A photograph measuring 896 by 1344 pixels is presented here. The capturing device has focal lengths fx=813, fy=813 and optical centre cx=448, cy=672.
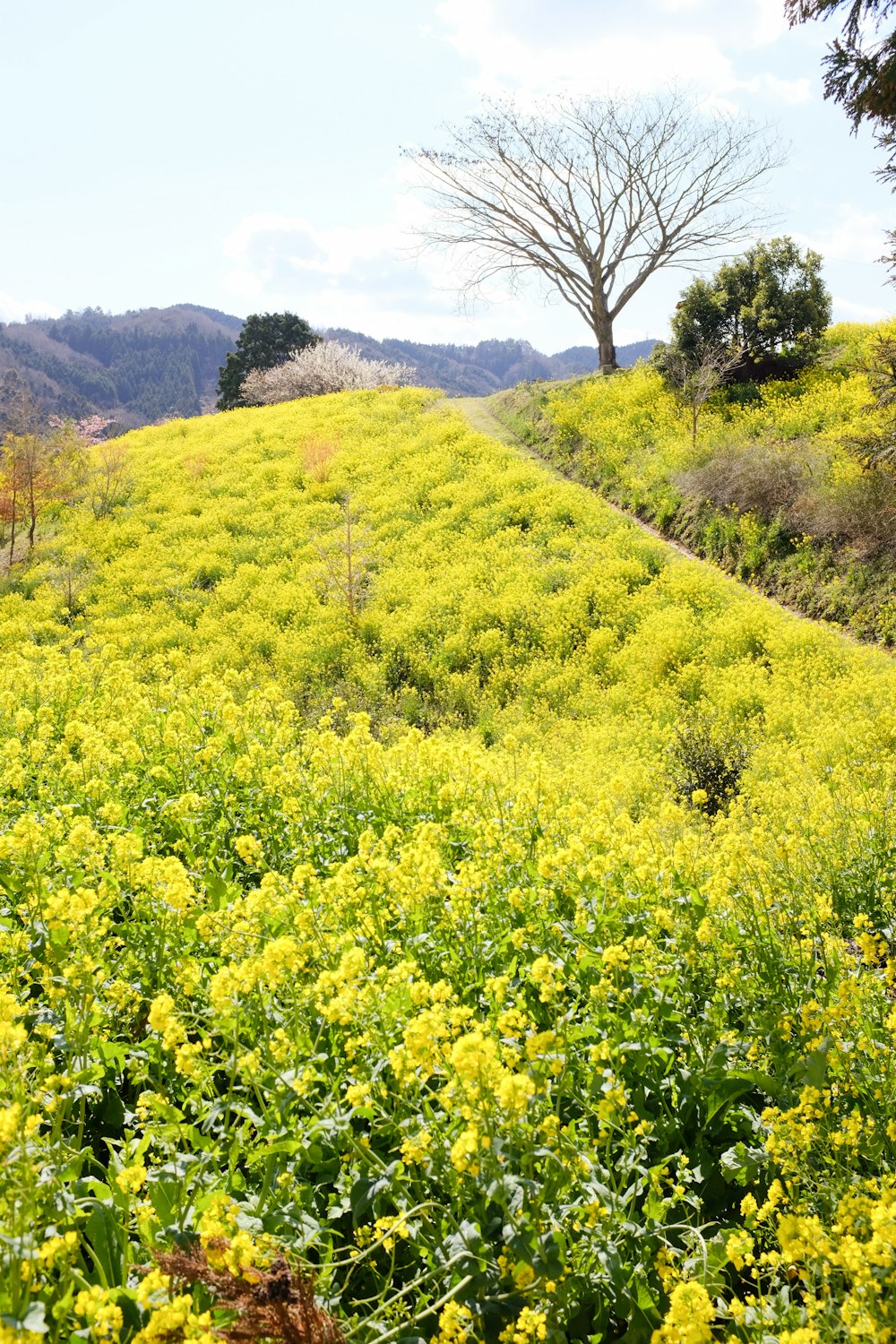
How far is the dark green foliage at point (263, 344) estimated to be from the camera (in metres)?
49.8

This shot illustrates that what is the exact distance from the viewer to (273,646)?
15250 mm

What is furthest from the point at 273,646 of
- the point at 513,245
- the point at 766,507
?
the point at 513,245

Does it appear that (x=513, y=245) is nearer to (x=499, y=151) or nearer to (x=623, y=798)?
(x=499, y=151)

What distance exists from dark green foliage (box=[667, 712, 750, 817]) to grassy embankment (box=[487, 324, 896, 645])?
4037 millimetres

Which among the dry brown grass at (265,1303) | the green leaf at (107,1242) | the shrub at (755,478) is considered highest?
the shrub at (755,478)

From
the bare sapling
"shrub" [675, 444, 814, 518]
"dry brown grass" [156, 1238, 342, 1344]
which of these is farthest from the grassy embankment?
"dry brown grass" [156, 1238, 342, 1344]

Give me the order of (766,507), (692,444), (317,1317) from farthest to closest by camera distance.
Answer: (692,444) → (766,507) → (317,1317)

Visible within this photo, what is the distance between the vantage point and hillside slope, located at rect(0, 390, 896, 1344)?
246 cm

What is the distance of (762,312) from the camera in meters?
22.3

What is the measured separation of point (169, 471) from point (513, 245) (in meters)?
16.2

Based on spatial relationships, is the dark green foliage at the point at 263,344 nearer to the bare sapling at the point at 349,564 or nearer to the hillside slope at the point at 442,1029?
the bare sapling at the point at 349,564

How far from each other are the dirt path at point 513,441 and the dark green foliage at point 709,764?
6516mm

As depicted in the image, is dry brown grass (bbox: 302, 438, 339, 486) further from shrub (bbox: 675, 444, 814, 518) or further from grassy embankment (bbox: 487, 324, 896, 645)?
shrub (bbox: 675, 444, 814, 518)

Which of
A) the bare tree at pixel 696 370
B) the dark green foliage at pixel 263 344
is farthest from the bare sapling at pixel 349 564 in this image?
the dark green foliage at pixel 263 344
